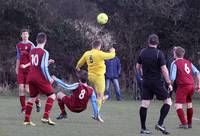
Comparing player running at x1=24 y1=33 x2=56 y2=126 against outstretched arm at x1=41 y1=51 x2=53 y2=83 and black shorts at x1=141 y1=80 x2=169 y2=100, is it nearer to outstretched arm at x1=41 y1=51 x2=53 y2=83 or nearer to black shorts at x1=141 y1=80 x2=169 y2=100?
outstretched arm at x1=41 y1=51 x2=53 y2=83

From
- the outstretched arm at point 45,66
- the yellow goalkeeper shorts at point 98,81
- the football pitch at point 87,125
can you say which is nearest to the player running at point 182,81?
the football pitch at point 87,125

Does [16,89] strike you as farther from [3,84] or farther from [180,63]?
[180,63]

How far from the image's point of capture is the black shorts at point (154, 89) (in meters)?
12.1

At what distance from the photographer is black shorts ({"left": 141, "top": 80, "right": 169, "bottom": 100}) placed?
12.1 m

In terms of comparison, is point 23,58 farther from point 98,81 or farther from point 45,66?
point 45,66

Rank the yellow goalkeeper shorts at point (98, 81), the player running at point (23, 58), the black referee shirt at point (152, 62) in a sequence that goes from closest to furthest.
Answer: the black referee shirt at point (152, 62) < the player running at point (23, 58) < the yellow goalkeeper shorts at point (98, 81)

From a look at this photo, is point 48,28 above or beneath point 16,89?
above

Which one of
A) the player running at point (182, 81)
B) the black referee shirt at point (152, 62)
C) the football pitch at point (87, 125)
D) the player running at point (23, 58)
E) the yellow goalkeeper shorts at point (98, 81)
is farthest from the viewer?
the yellow goalkeeper shorts at point (98, 81)

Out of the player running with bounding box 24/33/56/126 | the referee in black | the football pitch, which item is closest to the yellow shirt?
the football pitch

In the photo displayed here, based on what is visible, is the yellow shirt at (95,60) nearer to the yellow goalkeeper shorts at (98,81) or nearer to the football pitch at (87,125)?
the yellow goalkeeper shorts at (98,81)

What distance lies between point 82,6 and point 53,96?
22060 mm

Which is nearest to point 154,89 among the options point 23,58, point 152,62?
point 152,62

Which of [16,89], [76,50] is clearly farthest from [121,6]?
[16,89]

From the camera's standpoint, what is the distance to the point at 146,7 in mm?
25734
